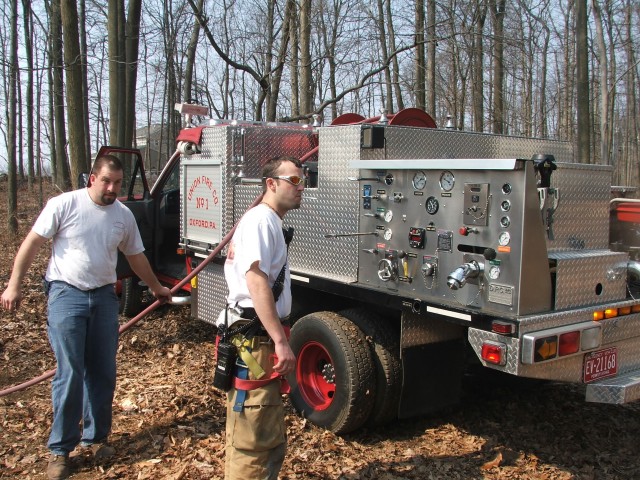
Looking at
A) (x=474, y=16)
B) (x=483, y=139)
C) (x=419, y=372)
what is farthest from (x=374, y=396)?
(x=474, y=16)

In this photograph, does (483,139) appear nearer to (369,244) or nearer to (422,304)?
(369,244)

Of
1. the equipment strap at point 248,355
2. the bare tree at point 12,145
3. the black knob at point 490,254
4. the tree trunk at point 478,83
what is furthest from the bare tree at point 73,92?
the tree trunk at point 478,83

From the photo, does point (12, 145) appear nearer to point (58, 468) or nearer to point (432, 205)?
point (58, 468)

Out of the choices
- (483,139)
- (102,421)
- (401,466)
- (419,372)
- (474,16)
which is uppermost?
(474,16)

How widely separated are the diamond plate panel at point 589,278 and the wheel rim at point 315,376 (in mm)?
1761

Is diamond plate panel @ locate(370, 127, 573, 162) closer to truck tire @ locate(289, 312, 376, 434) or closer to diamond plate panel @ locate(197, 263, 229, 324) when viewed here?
truck tire @ locate(289, 312, 376, 434)

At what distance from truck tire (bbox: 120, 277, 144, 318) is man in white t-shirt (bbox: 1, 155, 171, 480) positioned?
3673 millimetres

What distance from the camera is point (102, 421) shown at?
13.1ft

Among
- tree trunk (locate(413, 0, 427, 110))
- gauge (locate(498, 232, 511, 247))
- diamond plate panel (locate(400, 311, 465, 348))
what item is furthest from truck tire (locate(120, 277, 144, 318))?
tree trunk (locate(413, 0, 427, 110))

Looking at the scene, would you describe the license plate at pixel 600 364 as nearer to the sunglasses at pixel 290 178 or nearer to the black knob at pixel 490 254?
the black knob at pixel 490 254

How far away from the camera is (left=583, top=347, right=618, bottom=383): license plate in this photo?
3.72m

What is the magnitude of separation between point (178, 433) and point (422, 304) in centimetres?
200

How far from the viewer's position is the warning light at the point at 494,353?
3344 millimetres

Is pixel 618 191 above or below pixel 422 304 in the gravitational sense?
above
